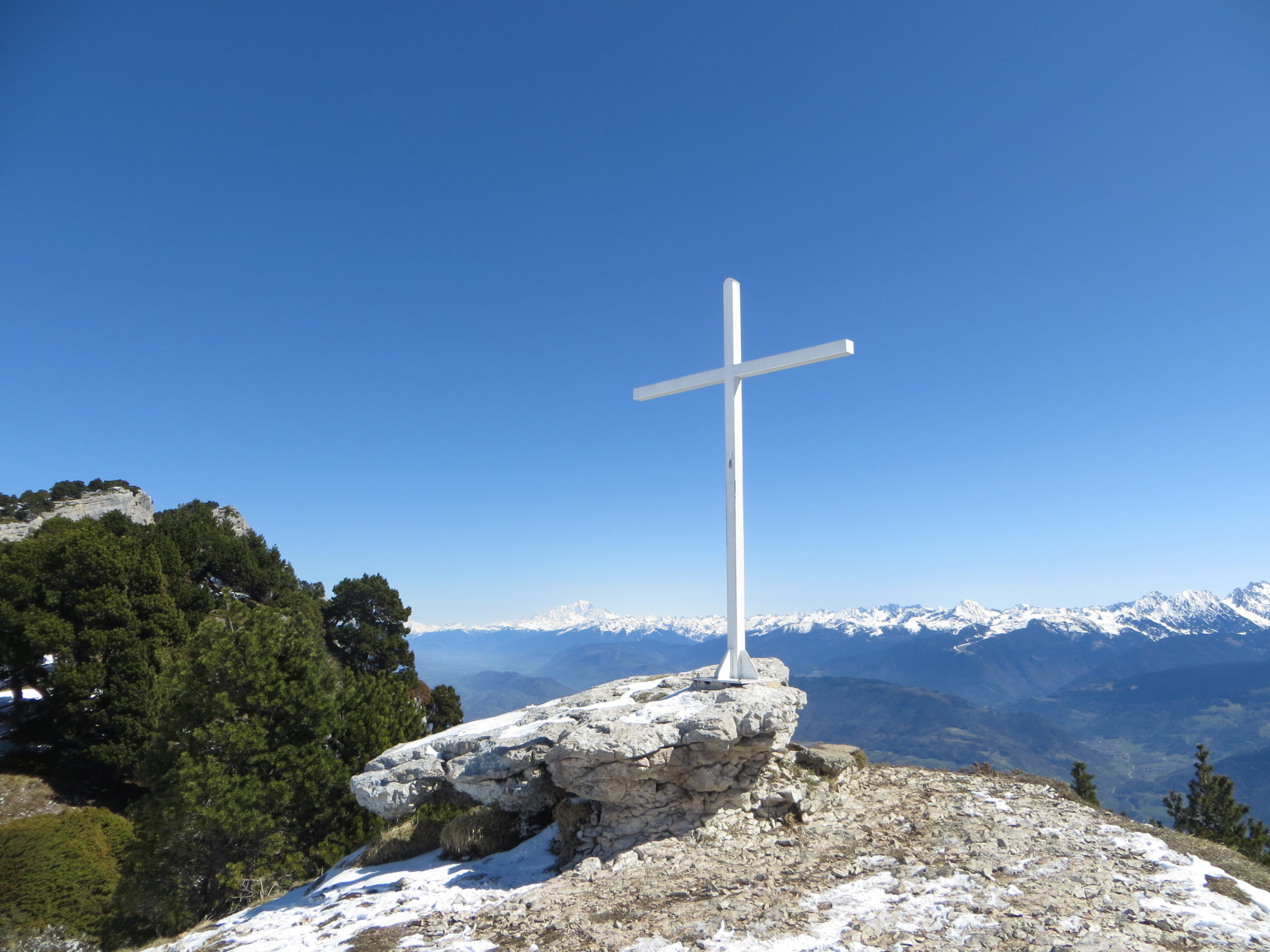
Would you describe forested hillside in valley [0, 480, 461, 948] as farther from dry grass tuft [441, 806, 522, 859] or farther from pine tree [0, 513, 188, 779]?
dry grass tuft [441, 806, 522, 859]

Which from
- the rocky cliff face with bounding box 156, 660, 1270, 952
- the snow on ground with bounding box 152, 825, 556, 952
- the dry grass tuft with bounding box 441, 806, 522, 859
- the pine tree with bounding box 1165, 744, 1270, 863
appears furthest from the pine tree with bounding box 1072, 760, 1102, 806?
the snow on ground with bounding box 152, 825, 556, 952

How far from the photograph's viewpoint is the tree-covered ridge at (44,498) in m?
49.3

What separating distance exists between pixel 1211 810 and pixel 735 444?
1507 inches

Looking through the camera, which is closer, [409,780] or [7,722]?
[409,780]

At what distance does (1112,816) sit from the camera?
1041 centimetres

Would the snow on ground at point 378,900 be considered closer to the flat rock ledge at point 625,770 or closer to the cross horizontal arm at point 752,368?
the flat rock ledge at point 625,770

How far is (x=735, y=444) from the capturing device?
460 inches

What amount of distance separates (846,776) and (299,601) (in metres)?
38.1

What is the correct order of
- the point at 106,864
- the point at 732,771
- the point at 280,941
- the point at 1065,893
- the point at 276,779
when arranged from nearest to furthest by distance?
the point at 1065,893
the point at 280,941
the point at 732,771
the point at 276,779
the point at 106,864

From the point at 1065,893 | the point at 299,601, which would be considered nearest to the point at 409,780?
the point at 1065,893

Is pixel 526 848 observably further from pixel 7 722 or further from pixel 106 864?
pixel 7 722

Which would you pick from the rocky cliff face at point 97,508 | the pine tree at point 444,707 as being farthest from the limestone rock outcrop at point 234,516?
the pine tree at point 444,707

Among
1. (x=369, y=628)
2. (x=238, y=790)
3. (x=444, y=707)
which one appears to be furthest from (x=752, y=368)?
(x=369, y=628)

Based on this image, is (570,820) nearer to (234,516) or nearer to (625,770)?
(625,770)
